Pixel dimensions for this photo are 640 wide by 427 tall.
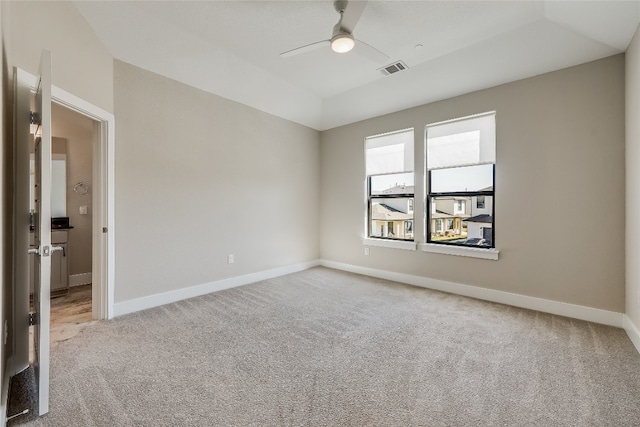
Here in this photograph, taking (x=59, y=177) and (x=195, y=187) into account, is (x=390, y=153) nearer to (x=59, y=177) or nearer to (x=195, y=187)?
(x=195, y=187)

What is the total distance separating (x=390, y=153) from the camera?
15.4ft

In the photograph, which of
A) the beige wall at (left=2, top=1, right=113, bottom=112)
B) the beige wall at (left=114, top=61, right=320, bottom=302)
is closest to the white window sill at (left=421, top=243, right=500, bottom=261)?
the beige wall at (left=114, top=61, right=320, bottom=302)

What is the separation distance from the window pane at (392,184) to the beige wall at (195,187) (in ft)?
4.55

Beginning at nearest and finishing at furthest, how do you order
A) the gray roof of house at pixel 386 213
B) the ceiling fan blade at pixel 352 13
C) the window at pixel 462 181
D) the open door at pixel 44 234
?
the open door at pixel 44 234 → the ceiling fan blade at pixel 352 13 → the window at pixel 462 181 → the gray roof of house at pixel 386 213

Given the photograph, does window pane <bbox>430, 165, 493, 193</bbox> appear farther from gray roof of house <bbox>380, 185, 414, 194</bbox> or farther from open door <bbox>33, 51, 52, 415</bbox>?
open door <bbox>33, 51, 52, 415</bbox>

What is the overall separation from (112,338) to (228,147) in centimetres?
268

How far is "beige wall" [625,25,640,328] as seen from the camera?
2.42 metres

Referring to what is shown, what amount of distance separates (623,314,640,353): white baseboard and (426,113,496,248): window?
134 cm

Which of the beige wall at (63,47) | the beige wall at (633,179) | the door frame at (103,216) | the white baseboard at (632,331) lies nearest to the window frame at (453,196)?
the beige wall at (633,179)

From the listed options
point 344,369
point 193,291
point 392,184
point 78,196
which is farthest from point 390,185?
point 78,196

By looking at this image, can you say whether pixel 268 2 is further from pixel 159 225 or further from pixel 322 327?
pixel 322 327

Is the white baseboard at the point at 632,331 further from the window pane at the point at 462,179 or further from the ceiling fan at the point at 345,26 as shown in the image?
the ceiling fan at the point at 345,26

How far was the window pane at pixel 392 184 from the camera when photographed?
4534 millimetres

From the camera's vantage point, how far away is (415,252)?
4363 mm
